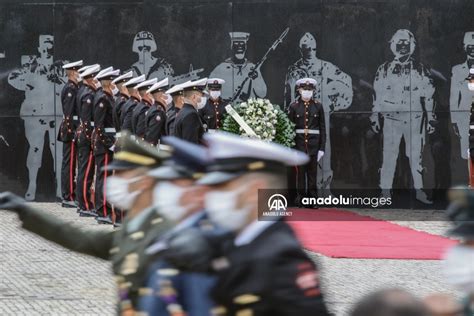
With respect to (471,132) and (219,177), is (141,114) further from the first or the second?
(219,177)

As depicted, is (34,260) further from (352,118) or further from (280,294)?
(280,294)

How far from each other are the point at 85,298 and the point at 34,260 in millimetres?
3135

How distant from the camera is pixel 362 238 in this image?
1677cm

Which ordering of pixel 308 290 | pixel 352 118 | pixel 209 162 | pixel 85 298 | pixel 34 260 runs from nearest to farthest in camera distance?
pixel 308 290, pixel 209 162, pixel 85 298, pixel 34 260, pixel 352 118

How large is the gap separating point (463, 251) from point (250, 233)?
2.62 ft

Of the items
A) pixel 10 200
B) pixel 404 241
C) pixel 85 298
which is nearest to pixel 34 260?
pixel 85 298

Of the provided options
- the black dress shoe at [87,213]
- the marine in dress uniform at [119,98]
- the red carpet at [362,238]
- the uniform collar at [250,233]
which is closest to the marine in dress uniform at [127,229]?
the uniform collar at [250,233]

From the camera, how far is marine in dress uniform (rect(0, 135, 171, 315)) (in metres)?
5.30

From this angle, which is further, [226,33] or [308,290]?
[226,33]

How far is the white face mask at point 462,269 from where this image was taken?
4.49 metres

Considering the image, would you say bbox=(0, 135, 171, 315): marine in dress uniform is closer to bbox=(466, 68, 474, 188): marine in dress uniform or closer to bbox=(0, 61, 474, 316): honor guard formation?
bbox=(0, 61, 474, 316): honor guard formation

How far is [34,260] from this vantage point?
1462 centimetres

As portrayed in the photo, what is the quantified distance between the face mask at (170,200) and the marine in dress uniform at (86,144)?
45.3 ft

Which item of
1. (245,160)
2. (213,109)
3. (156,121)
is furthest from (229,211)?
(213,109)
